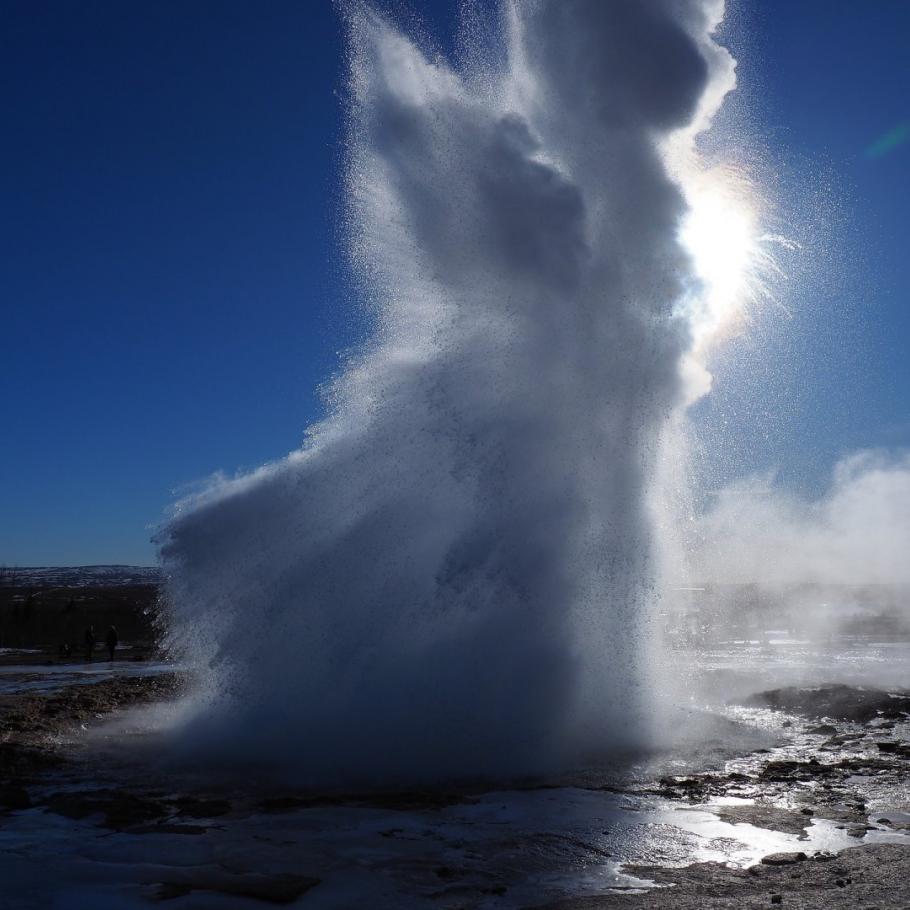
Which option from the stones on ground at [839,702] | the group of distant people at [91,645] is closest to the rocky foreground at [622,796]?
the stones on ground at [839,702]

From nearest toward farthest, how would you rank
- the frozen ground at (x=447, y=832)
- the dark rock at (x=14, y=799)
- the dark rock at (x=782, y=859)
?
1. the frozen ground at (x=447, y=832)
2. the dark rock at (x=782, y=859)
3. the dark rock at (x=14, y=799)

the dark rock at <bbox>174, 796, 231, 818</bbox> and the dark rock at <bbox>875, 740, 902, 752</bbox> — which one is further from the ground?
the dark rock at <bbox>174, 796, 231, 818</bbox>

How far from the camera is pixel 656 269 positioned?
44.8 feet

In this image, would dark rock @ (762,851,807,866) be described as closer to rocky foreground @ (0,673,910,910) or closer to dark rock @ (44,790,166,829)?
rocky foreground @ (0,673,910,910)

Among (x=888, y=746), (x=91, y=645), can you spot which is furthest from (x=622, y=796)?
(x=91, y=645)

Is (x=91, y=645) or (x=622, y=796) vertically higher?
(x=91, y=645)

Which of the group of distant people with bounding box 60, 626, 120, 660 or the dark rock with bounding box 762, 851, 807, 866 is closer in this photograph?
the dark rock with bounding box 762, 851, 807, 866

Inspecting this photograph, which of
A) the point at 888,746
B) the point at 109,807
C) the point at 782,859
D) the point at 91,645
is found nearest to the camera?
the point at 782,859

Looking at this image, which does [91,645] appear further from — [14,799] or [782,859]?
[782,859]

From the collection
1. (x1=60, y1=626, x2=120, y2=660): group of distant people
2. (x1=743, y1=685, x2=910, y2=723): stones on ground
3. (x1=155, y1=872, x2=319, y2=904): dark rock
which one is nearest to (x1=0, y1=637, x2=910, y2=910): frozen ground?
(x1=155, y1=872, x2=319, y2=904): dark rock

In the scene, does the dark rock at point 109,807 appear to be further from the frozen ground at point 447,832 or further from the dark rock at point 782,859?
the dark rock at point 782,859

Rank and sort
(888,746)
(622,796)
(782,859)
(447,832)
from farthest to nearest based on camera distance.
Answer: (888,746) < (622,796) < (447,832) < (782,859)

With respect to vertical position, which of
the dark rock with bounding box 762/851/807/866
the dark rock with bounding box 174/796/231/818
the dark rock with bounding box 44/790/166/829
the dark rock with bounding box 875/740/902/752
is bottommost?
the dark rock with bounding box 875/740/902/752

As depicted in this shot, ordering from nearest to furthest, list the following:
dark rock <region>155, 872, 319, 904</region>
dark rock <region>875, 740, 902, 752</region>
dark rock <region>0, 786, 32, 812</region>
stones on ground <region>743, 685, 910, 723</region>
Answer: dark rock <region>155, 872, 319, 904</region>, dark rock <region>0, 786, 32, 812</region>, dark rock <region>875, 740, 902, 752</region>, stones on ground <region>743, 685, 910, 723</region>
